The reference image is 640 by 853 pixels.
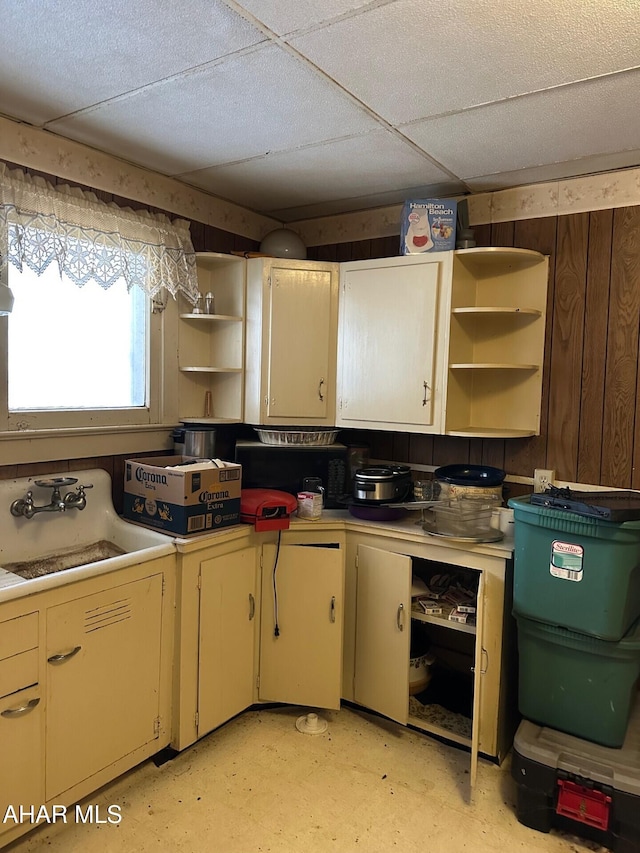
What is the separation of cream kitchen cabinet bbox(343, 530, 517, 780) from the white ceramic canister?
0.61ft

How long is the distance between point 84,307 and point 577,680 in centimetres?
237

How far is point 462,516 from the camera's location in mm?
2473

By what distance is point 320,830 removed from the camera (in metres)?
2.00

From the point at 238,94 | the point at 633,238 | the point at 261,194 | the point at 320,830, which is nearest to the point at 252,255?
the point at 261,194

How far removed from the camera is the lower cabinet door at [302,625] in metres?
2.58

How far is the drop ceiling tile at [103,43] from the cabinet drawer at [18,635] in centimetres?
162

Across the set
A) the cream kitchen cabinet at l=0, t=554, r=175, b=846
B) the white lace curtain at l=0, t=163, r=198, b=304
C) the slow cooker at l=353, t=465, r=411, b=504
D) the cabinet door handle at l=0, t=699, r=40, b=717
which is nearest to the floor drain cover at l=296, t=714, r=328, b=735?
the cream kitchen cabinet at l=0, t=554, r=175, b=846

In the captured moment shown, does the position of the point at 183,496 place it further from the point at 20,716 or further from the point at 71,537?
the point at 20,716

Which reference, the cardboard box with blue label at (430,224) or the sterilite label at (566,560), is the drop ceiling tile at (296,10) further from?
the sterilite label at (566,560)

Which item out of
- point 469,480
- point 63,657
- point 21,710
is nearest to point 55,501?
point 63,657

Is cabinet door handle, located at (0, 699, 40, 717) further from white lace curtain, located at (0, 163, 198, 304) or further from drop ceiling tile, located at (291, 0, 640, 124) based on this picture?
drop ceiling tile, located at (291, 0, 640, 124)

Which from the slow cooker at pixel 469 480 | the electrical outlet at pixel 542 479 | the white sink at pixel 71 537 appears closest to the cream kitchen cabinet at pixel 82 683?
the white sink at pixel 71 537

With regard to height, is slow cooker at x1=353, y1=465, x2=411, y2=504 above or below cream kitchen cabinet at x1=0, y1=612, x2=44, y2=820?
above

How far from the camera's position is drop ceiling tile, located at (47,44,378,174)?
180 cm
